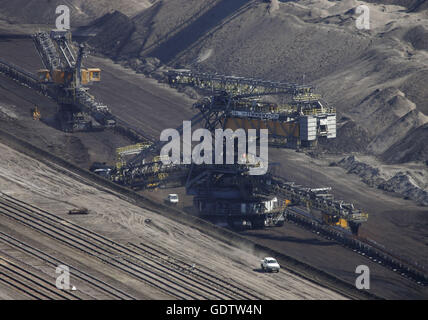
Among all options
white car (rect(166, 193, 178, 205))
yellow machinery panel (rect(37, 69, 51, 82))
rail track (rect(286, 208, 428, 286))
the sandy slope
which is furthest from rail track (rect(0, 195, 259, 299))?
the sandy slope

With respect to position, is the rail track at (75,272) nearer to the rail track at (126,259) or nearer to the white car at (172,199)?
the rail track at (126,259)

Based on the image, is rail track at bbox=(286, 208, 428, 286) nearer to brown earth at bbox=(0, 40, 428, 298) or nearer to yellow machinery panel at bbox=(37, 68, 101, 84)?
brown earth at bbox=(0, 40, 428, 298)

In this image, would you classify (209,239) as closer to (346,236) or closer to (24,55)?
(346,236)

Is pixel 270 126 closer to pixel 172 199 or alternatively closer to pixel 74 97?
pixel 172 199

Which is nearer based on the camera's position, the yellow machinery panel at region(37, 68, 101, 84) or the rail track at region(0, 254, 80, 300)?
the rail track at region(0, 254, 80, 300)

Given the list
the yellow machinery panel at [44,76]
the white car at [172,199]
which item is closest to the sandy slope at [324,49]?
the white car at [172,199]

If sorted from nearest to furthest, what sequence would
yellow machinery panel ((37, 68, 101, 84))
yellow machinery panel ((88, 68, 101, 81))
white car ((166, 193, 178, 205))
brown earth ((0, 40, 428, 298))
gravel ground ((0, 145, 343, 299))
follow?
gravel ground ((0, 145, 343, 299)), brown earth ((0, 40, 428, 298)), white car ((166, 193, 178, 205)), yellow machinery panel ((37, 68, 101, 84)), yellow machinery panel ((88, 68, 101, 81))

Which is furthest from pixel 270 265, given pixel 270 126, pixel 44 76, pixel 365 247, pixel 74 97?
pixel 44 76
